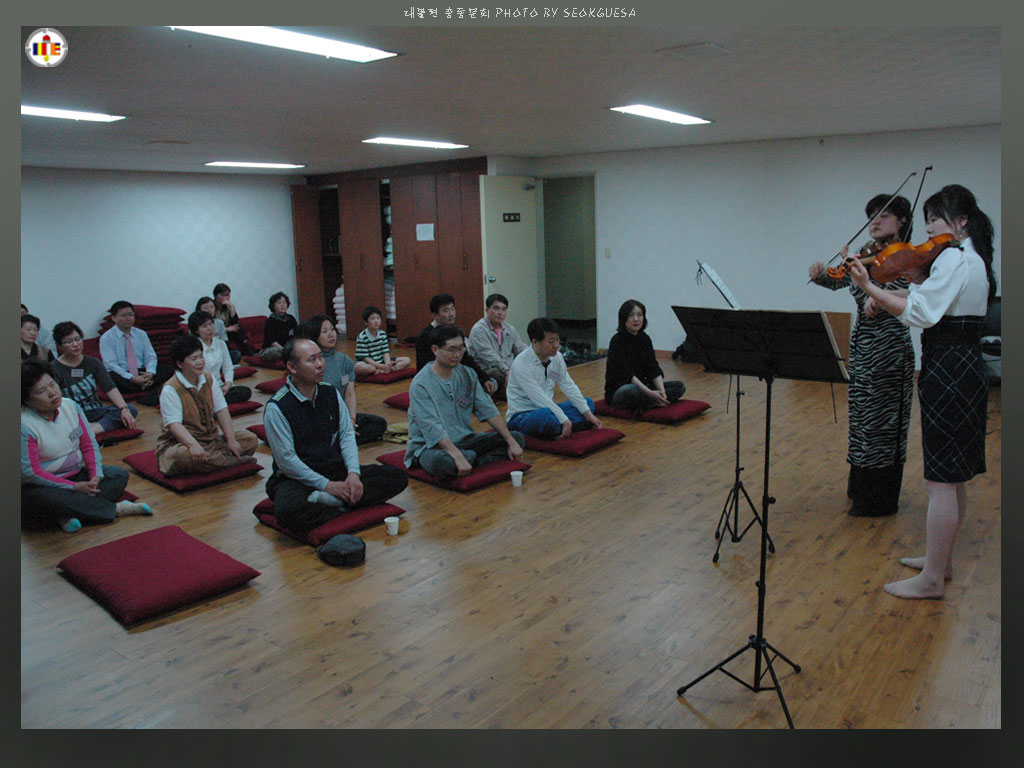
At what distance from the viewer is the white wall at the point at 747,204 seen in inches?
293

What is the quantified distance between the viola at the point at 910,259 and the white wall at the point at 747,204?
4.30m

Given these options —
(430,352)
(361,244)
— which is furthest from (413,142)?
(361,244)

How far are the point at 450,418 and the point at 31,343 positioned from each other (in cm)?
345

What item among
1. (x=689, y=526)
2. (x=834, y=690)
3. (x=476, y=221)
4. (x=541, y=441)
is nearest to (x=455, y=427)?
(x=541, y=441)

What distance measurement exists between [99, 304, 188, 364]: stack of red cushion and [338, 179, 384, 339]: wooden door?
2585mm

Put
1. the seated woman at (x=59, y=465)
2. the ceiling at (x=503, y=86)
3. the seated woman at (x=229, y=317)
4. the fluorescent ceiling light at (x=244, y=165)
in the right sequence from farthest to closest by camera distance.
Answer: the fluorescent ceiling light at (x=244, y=165), the seated woman at (x=229, y=317), the seated woman at (x=59, y=465), the ceiling at (x=503, y=86)

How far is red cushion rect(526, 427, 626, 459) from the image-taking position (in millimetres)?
5430

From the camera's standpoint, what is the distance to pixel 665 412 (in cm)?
632

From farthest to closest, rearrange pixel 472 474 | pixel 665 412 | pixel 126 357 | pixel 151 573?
1. pixel 126 357
2. pixel 665 412
3. pixel 472 474
4. pixel 151 573

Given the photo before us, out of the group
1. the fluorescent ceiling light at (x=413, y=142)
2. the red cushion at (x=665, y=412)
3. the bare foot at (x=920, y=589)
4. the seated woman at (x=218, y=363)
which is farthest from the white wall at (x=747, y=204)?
the bare foot at (x=920, y=589)

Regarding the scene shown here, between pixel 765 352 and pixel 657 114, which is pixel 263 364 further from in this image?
pixel 765 352

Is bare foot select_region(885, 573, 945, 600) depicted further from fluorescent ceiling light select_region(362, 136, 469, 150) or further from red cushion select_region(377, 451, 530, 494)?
fluorescent ceiling light select_region(362, 136, 469, 150)

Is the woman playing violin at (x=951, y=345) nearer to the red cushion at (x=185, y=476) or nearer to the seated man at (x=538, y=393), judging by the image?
the seated man at (x=538, y=393)

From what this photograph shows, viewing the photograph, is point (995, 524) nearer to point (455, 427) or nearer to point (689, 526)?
point (689, 526)
